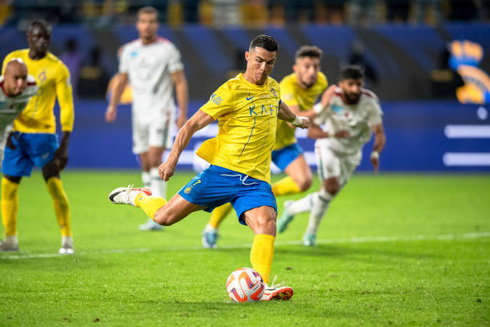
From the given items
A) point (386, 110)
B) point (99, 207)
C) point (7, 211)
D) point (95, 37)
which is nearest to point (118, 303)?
point (7, 211)

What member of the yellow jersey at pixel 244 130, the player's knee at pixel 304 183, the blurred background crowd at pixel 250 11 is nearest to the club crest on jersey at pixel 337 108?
the player's knee at pixel 304 183

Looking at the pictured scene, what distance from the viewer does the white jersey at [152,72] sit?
1150cm

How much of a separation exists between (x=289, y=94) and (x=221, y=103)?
332 centimetres

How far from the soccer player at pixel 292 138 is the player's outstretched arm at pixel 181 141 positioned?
3.11 meters

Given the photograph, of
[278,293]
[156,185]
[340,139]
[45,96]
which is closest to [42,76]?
[45,96]

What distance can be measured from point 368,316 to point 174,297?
1.66 metres

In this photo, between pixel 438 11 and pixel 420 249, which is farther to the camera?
pixel 438 11

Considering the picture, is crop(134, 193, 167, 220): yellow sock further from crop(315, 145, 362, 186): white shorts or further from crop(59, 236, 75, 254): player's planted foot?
crop(315, 145, 362, 186): white shorts

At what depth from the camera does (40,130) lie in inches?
337

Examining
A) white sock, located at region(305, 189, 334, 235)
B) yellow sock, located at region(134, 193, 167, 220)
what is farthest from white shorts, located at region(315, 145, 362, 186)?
yellow sock, located at region(134, 193, 167, 220)

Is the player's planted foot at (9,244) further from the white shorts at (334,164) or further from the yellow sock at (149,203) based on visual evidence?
the white shorts at (334,164)

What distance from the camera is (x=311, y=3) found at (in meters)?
22.5

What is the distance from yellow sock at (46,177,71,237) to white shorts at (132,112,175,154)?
291cm

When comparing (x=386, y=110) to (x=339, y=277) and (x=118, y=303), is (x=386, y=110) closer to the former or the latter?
(x=339, y=277)
